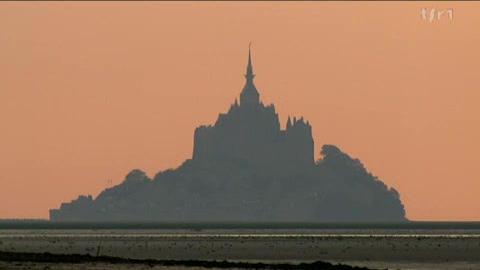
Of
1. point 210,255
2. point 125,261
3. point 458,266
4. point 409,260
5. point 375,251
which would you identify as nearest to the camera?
point 125,261

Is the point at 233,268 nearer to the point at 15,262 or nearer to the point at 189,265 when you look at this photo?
the point at 189,265

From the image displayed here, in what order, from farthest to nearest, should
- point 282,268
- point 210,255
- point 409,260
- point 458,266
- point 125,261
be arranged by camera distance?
point 210,255, point 409,260, point 458,266, point 125,261, point 282,268

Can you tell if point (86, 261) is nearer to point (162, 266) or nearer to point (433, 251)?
point (162, 266)

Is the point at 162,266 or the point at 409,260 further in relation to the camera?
the point at 409,260

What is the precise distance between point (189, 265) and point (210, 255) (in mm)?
30499

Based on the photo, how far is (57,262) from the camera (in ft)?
273

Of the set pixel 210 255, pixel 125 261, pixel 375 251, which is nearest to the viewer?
pixel 125 261

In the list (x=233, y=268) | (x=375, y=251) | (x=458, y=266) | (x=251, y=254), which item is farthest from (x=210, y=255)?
(x=233, y=268)

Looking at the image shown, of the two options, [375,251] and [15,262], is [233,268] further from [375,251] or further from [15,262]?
[375,251]

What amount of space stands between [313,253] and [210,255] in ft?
33.2

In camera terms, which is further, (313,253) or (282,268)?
(313,253)

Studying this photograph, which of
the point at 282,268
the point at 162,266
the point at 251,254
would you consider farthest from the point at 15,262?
the point at 251,254

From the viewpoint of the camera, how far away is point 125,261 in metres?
84.9

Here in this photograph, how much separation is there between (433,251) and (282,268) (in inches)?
1825
